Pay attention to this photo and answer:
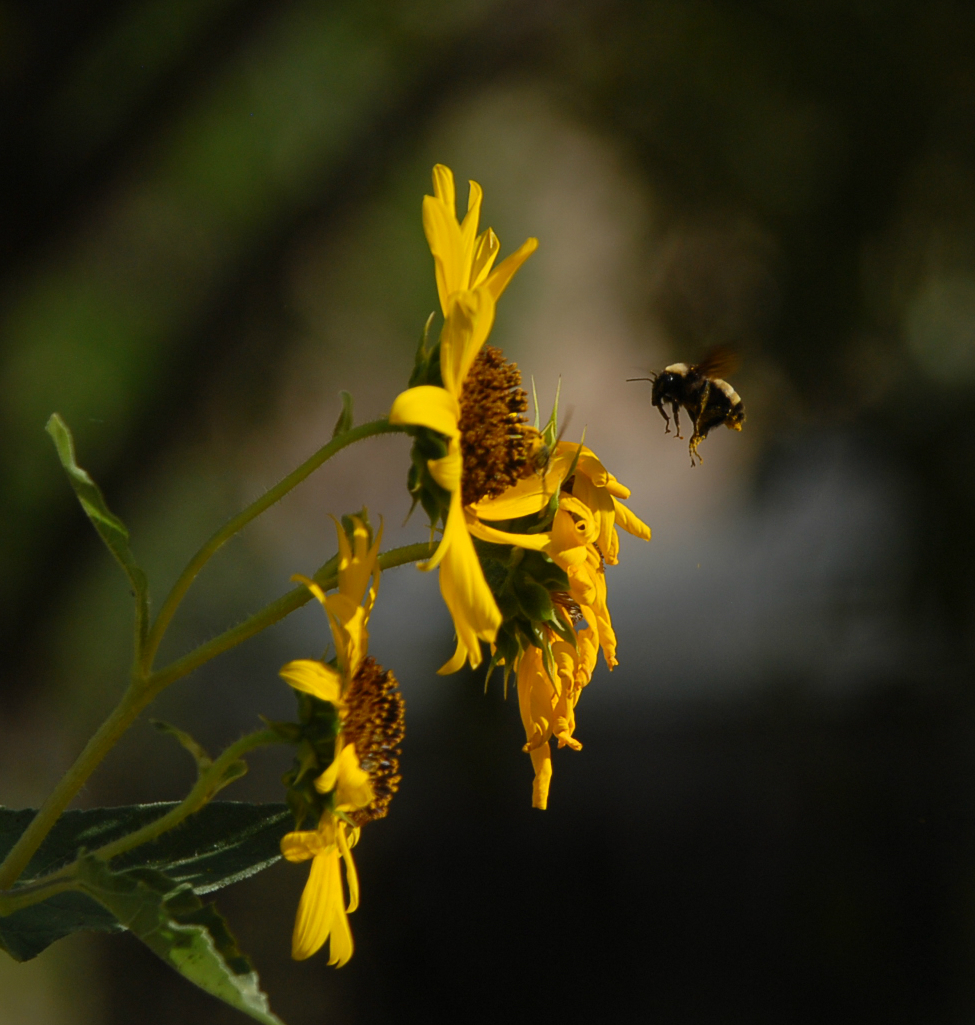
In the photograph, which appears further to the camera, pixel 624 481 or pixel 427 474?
pixel 624 481

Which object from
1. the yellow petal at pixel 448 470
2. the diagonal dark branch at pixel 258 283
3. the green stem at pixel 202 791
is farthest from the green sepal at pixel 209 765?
the diagonal dark branch at pixel 258 283

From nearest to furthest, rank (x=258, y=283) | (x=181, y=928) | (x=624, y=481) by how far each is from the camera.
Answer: (x=181, y=928) → (x=258, y=283) → (x=624, y=481)

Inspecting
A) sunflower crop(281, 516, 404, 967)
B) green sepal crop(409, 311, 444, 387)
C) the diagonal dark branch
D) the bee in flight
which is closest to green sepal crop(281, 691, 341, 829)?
sunflower crop(281, 516, 404, 967)

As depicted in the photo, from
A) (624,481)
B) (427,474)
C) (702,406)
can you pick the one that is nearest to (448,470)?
(427,474)

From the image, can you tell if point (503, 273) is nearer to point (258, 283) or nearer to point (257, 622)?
point (257, 622)

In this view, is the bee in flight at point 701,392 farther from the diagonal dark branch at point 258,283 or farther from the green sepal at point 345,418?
the diagonal dark branch at point 258,283

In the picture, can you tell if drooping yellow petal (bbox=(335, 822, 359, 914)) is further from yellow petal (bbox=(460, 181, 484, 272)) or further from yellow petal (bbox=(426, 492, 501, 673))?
yellow petal (bbox=(460, 181, 484, 272))
